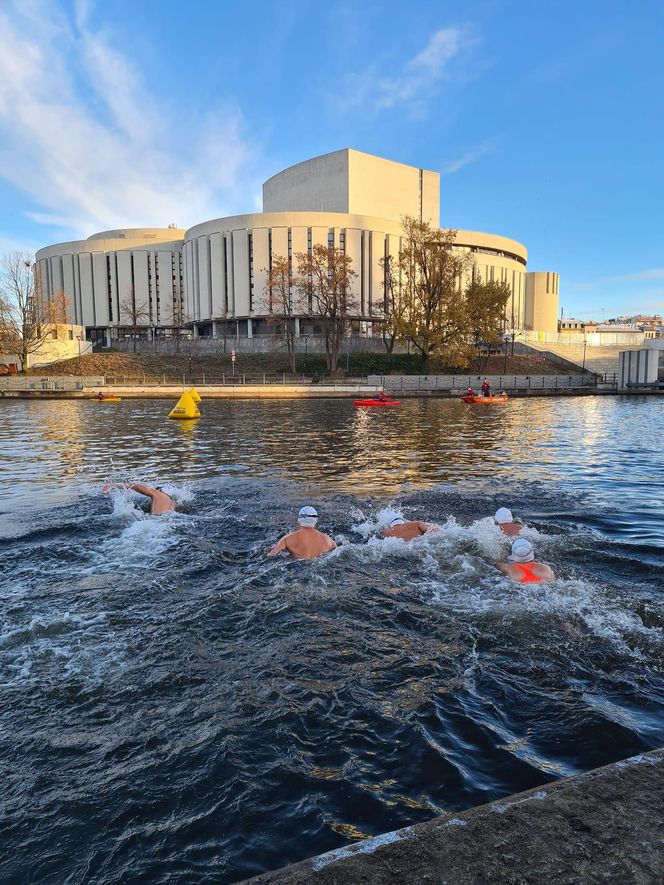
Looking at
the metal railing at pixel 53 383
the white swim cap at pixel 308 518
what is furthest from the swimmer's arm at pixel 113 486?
the metal railing at pixel 53 383

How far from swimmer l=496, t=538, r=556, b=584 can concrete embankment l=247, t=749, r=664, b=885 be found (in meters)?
4.52

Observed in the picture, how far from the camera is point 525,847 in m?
2.41

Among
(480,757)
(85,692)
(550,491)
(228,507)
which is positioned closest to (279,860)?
(480,757)

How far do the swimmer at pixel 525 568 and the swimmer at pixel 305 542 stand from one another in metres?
2.65

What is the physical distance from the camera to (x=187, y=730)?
449 cm

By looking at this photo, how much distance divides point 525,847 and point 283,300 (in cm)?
8101

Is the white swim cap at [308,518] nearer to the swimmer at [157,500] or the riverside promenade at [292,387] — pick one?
the swimmer at [157,500]

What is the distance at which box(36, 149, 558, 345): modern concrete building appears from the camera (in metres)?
91.0

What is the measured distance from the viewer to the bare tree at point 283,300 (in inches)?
2960

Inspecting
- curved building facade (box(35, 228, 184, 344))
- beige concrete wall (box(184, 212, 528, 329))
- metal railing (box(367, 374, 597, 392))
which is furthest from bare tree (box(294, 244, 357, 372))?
curved building facade (box(35, 228, 184, 344))

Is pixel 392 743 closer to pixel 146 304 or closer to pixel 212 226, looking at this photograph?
pixel 212 226

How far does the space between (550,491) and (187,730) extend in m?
10.9

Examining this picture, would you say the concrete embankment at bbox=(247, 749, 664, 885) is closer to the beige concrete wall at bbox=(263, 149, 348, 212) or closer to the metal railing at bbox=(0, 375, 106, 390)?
the metal railing at bbox=(0, 375, 106, 390)

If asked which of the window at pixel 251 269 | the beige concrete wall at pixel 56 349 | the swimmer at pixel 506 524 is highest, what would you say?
the window at pixel 251 269
